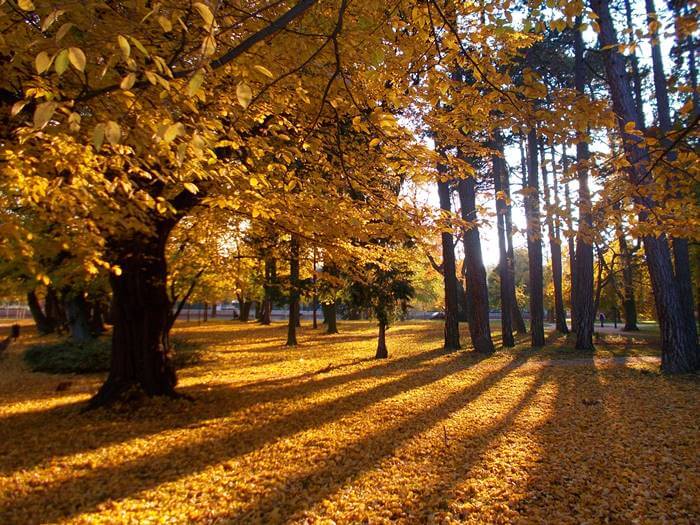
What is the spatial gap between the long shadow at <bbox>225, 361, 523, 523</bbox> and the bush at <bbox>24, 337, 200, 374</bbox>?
380 inches

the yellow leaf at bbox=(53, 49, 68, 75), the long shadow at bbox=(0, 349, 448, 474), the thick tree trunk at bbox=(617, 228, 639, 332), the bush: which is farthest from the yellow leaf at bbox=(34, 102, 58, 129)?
the thick tree trunk at bbox=(617, 228, 639, 332)

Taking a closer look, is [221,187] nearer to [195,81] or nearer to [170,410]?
[195,81]

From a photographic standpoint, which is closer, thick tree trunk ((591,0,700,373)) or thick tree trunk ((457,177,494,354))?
thick tree trunk ((591,0,700,373))

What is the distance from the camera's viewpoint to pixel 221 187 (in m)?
5.43

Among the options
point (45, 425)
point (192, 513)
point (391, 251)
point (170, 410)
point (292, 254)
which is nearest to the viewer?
point (192, 513)

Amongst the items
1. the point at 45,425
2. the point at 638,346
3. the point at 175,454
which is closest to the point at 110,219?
the point at 175,454

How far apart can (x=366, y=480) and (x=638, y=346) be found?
52.3 feet

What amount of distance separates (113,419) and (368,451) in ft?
15.7

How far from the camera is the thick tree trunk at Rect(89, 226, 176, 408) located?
8.05m

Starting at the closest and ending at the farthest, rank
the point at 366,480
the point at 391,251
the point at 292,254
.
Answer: the point at 366,480
the point at 292,254
the point at 391,251

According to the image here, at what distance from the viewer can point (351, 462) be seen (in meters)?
5.32

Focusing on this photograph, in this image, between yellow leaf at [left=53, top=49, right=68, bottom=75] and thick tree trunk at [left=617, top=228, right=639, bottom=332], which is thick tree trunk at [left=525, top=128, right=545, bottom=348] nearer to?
thick tree trunk at [left=617, top=228, right=639, bottom=332]

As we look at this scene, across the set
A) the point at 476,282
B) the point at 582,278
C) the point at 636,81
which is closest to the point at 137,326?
the point at 476,282

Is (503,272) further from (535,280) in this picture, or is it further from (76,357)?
(76,357)
